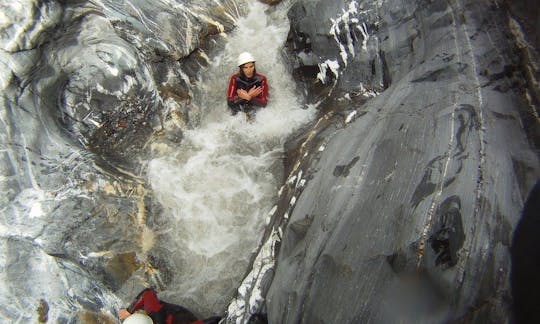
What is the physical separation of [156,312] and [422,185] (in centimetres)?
280

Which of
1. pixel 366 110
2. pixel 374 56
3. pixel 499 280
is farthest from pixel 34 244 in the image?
pixel 374 56

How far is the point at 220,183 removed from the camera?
4.91 meters

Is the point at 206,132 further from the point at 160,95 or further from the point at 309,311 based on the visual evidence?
the point at 309,311

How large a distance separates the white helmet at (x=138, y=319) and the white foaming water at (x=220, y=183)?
554mm

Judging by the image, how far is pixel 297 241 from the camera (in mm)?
3590

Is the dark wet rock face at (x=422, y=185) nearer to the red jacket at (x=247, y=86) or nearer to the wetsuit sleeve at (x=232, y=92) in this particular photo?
the red jacket at (x=247, y=86)

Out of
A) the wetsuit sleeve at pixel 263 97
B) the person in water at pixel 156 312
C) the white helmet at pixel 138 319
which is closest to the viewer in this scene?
the white helmet at pixel 138 319

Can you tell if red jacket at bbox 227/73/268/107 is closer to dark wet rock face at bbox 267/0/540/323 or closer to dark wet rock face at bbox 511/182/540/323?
dark wet rock face at bbox 267/0/540/323

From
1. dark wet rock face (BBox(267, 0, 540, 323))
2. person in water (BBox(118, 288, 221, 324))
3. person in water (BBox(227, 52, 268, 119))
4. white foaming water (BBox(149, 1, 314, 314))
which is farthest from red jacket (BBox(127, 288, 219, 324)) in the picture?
person in water (BBox(227, 52, 268, 119))

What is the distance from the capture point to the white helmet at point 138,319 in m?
3.76

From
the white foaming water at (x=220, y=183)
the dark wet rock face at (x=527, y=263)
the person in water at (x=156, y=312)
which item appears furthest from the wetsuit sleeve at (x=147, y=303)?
the dark wet rock face at (x=527, y=263)

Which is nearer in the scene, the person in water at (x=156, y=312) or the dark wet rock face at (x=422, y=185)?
the dark wet rock face at (x=422, y=185)

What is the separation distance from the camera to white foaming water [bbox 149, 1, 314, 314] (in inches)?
174

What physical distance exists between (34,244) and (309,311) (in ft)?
8.30
